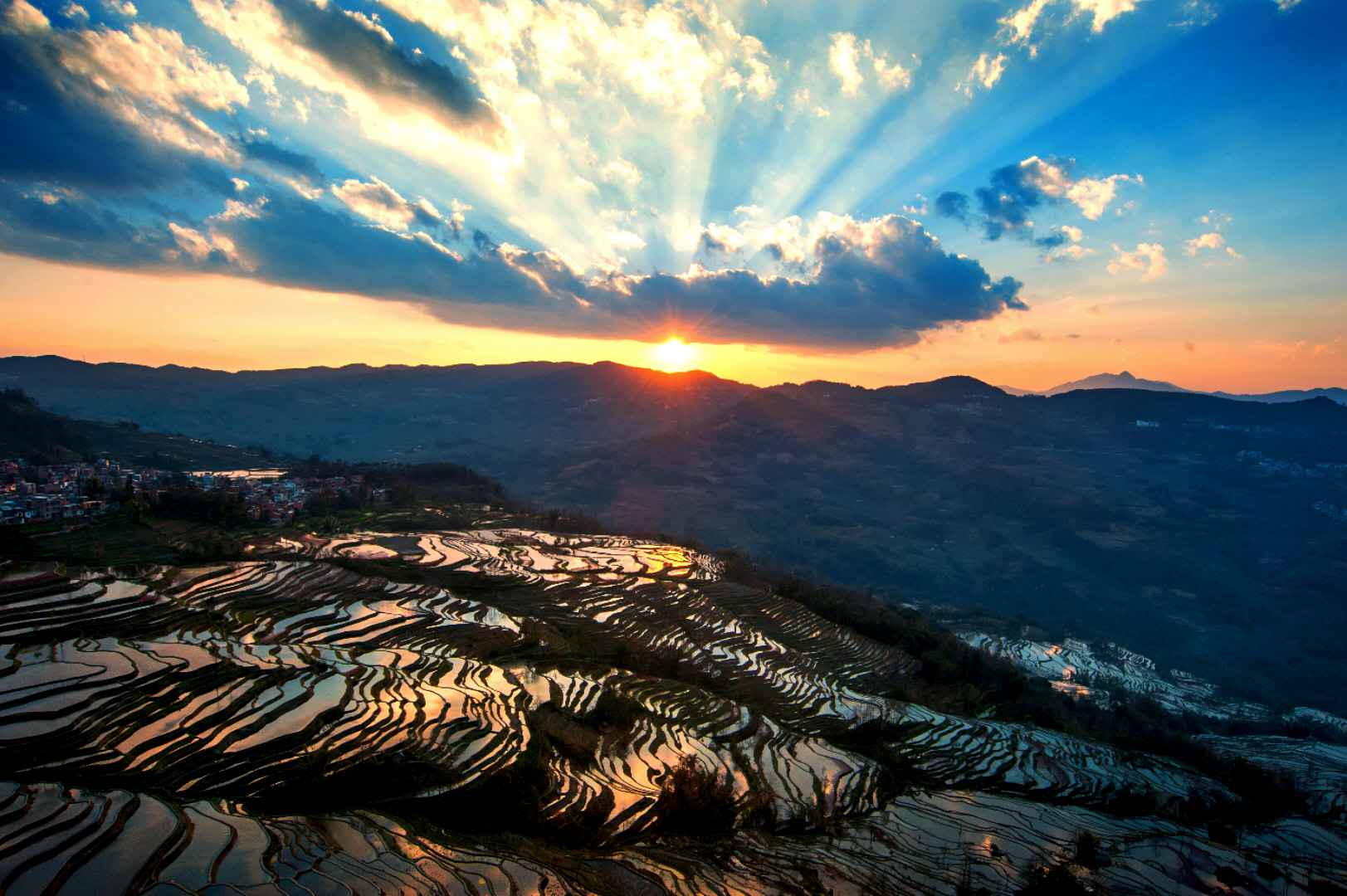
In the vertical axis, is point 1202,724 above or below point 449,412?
below

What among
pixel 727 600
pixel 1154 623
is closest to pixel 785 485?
pixel 1154 623

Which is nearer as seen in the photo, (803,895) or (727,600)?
(803,895)

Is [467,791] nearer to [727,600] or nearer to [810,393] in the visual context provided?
[727,600]

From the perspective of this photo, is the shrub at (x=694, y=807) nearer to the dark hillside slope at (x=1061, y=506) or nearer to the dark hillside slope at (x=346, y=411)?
the dark hillside slope at (x=1061, y=506)

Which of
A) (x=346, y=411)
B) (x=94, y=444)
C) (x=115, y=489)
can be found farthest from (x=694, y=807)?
(x=346, y=411)

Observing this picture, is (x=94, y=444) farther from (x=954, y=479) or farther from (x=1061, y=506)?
(x=1061, y=506)

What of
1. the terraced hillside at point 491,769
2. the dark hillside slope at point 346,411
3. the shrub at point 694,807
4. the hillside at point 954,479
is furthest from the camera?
the dark hillside slope at point 346,411

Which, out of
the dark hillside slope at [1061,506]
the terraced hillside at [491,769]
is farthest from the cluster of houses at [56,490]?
the dark hillside slope at [1061,506]

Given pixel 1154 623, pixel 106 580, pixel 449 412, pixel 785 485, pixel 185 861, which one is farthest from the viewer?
pixel 449 412
